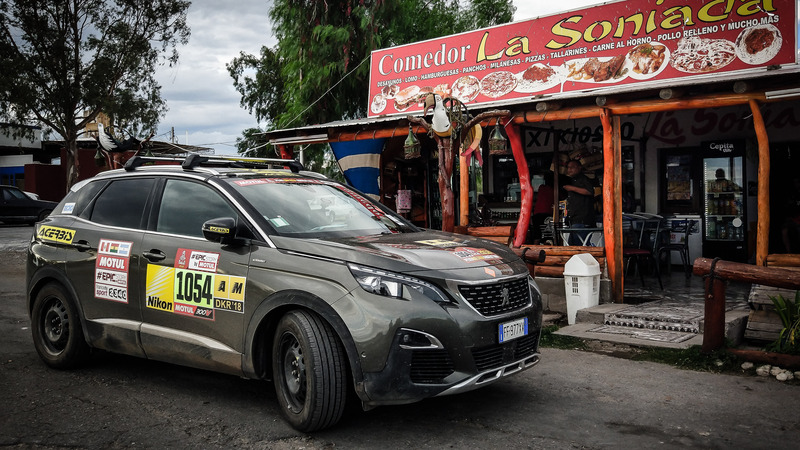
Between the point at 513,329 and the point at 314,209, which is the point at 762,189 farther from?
the point at 314,209

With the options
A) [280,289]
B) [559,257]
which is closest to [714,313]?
[559,257]

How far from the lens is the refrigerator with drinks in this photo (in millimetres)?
11727

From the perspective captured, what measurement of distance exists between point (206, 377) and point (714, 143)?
10.2m

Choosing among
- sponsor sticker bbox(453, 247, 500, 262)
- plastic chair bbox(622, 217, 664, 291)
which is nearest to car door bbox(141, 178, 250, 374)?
sponsor sticker bbox(453, 247, 500, 262)

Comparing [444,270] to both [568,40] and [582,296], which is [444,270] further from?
[568,40]

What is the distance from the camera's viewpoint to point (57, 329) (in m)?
5.84

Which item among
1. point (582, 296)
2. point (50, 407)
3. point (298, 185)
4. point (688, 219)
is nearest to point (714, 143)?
point (688, 219)

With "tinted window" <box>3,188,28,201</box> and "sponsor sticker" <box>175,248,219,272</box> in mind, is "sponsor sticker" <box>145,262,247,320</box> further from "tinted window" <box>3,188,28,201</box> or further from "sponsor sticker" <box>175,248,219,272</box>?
"tinted window" <box>3,188,28,201</box>

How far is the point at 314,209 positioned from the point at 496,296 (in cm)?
159

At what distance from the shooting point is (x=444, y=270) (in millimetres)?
4117

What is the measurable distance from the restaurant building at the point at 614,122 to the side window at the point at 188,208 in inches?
162

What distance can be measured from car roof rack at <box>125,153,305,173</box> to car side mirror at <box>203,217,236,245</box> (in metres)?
0.99

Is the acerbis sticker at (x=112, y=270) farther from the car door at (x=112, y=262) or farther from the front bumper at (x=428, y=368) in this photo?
the front bumper at (x=428, y=368)

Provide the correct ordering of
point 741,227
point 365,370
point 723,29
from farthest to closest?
1. point 741,227
2. point 723,29
3. point 365,370
